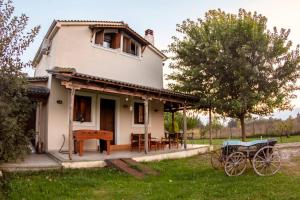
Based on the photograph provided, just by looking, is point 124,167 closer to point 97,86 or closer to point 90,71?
point 97,86

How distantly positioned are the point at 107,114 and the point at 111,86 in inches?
130

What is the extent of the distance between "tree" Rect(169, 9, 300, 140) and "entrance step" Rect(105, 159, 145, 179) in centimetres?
684

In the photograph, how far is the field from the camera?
8.97 metres

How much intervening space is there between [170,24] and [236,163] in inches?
464

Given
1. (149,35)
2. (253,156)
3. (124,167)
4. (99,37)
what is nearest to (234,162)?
(253,156)

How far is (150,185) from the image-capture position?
10289mm

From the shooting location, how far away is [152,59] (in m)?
19.7

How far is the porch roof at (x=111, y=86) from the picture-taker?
40.6ft

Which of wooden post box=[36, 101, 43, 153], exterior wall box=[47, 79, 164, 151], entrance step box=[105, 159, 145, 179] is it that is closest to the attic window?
exterior wall box=[47, 79, 164, 151]

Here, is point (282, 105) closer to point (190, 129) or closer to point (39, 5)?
point (39, 5)

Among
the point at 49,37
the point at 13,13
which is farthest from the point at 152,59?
the point at 13,13

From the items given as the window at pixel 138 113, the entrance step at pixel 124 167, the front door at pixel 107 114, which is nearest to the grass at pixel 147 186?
the entrance step at pixel 124 167

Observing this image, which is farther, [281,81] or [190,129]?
[190,129]

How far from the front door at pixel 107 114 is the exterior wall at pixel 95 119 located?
0.20 meters
